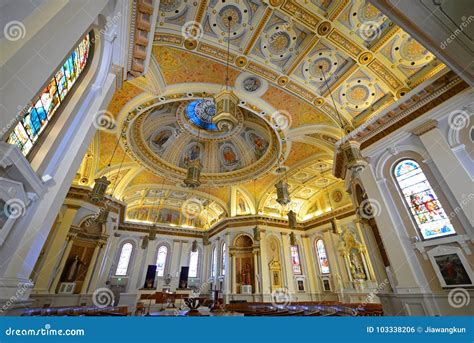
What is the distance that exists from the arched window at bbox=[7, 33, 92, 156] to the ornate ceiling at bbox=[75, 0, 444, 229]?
3.43 meters

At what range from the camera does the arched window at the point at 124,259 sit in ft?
52.0

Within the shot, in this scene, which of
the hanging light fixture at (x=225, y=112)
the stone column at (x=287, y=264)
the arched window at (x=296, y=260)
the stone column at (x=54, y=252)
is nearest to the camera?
the hanging light fixture at (x=225, y=112)

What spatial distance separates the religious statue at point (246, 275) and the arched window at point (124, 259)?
9.21 meters

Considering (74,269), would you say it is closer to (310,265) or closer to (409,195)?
(409,195)

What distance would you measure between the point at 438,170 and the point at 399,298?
3.94 m

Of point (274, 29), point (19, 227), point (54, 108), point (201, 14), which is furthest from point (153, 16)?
point (19, 227)

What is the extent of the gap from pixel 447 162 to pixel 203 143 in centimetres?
1226

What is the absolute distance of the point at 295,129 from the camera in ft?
33.4

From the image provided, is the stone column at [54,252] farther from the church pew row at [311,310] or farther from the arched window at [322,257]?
the arched window at [322,257]

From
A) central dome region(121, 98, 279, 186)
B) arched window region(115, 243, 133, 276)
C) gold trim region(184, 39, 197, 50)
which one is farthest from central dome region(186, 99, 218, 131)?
arched window region(115, 243, 133, 276)

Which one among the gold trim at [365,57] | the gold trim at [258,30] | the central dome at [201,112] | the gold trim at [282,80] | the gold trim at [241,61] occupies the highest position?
the central dome at [201,112]

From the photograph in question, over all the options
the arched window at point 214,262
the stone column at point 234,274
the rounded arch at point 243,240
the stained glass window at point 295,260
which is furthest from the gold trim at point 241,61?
the arched window at point 214,262

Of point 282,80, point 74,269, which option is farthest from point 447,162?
point 74,269

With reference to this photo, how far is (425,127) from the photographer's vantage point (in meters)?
6.47
